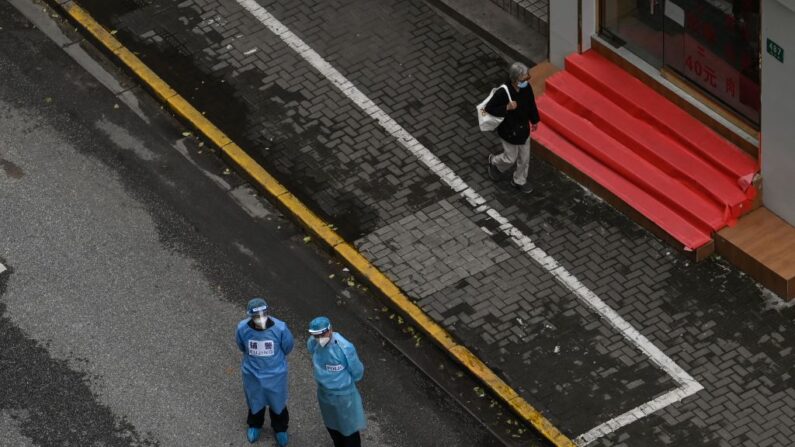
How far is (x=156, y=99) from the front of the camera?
22156 mm

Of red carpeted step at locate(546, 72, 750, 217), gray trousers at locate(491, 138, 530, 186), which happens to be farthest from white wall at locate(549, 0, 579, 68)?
gray trousers at locate(491, 138, 530, 186)

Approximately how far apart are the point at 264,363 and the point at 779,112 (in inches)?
234

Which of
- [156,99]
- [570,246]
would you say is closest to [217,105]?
[156,99]

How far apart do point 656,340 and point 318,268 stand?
12.0ft

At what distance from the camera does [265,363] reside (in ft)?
55.9

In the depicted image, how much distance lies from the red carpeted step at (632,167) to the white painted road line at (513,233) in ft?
4.06

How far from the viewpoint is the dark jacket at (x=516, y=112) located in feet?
65.1

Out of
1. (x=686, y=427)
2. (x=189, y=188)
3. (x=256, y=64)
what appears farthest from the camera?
(x=256, y=64)

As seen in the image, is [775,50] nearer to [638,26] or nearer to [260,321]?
[638,26]

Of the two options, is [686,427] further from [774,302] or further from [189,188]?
[189,188]

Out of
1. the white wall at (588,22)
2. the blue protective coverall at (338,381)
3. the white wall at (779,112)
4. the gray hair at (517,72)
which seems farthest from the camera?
the white wall at (588,22)

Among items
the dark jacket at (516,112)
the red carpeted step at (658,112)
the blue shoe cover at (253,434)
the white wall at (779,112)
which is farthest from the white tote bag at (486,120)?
the blue shoe cover at (253,434)

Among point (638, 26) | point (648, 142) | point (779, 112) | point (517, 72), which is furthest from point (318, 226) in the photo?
point (779, 112)

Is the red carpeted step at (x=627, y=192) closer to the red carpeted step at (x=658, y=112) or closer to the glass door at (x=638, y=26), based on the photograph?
the red carpeted step at (x=658, y=112)
